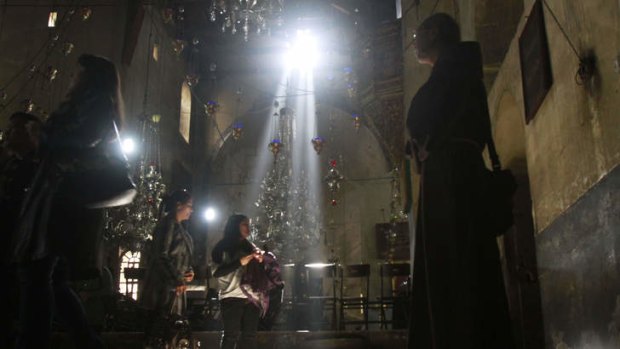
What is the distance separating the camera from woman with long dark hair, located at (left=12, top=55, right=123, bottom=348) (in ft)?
9.29

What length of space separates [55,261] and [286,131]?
17.6m

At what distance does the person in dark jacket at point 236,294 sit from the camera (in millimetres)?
5182

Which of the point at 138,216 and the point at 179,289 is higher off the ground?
the point at 138,216

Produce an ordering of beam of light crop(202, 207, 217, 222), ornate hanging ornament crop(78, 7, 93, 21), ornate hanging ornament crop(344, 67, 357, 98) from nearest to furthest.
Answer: ornate hanging ornament crop(78, 7, 93, 21) → ornate hanging ornament crop(344, 67, 357, 98) → beam of light crop(202, 207, 217, 222)

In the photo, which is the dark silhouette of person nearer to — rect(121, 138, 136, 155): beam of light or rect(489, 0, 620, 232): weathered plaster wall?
rect(489, 0, 620, 232): weathered plaster wall

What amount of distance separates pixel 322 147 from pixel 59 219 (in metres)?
14.0

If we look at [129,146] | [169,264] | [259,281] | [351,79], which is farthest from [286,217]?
[169,264]

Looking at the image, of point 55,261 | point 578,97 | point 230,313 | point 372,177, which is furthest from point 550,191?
point 372,177

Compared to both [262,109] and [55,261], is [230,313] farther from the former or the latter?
[262,109]

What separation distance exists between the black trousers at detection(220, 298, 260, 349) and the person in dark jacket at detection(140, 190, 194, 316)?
429 millimetres

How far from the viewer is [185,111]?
768 inches

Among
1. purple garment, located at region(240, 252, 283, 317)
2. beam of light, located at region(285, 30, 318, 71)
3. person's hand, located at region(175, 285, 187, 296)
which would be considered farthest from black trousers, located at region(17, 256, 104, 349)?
beam of light, located at region(285, 30, 318, 71)

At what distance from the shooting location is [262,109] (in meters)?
20.5

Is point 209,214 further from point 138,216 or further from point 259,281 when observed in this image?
point 259,281
